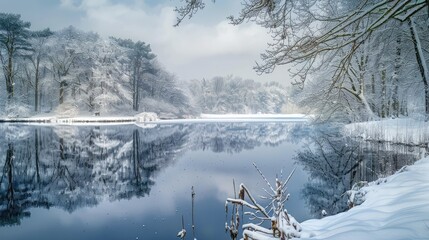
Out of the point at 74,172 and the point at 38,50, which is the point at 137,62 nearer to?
the point at 38,50

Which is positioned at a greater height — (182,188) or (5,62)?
(5,62)

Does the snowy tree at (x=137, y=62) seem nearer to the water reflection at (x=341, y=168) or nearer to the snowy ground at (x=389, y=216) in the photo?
the water reflection at (x=341, y=168)

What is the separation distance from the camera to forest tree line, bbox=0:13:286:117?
140 feet

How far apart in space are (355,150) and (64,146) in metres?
16.2

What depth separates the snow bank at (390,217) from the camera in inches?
123

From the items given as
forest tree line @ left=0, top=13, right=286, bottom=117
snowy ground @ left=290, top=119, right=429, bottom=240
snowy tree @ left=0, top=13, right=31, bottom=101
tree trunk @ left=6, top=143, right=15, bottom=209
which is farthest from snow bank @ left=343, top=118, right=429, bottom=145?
snowy tree @ left=0, top=13, right=31, bottom=101

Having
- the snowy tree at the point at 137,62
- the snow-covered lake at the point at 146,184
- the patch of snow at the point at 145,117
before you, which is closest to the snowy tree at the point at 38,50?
the snowy tree at the point at 137,62

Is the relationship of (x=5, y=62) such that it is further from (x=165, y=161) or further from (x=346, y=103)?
(x=346, y=103)

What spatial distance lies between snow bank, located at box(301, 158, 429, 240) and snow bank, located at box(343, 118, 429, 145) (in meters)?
9.83

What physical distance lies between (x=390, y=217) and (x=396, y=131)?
15.3m

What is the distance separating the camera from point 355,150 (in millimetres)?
15305

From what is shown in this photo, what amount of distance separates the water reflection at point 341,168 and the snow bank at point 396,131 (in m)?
0.77

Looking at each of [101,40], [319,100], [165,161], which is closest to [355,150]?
[319,100]

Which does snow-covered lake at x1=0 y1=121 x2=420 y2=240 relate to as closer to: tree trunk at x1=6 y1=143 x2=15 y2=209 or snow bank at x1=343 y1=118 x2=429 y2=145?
tree trunk at x1=6 y1=143 x2=15 y2=209
